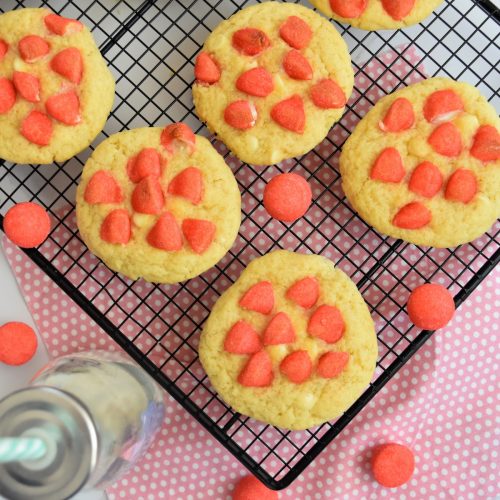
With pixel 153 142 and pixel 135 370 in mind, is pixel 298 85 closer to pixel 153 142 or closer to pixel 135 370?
pixel 153 142

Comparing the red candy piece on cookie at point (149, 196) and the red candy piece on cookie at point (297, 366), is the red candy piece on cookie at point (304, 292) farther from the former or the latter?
the red candy piece on cookie at point (149, 196)

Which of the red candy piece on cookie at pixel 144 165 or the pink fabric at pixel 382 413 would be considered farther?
the pink fabric at pixel 382 413

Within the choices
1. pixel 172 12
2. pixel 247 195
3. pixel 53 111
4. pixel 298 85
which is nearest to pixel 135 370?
pixel 247 195

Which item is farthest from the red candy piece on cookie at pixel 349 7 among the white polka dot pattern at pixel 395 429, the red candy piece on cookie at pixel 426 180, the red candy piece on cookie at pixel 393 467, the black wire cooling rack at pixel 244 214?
the red candy piece on cookie at pixel 393 467

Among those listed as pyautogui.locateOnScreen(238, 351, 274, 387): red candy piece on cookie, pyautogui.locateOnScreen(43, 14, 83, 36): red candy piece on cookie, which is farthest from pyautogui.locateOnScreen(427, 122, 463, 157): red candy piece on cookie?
pyautogui.locateOnScreen(43, 14, 83, 36): red candy piece on cookie

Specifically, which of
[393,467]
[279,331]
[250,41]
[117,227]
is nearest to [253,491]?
[393,467]

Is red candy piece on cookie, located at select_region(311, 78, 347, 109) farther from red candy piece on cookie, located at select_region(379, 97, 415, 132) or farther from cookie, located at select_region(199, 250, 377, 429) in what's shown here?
cookie, located at select_region(199, 250, 377, 429)

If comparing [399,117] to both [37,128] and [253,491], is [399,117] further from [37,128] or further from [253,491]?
[253,491]
